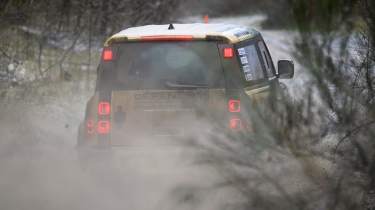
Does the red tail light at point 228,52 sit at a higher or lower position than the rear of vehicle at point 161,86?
higher

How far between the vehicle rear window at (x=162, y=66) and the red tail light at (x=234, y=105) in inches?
8.5

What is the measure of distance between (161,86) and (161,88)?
0.03m

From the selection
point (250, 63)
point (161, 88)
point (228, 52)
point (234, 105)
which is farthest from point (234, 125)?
point (250, 63)

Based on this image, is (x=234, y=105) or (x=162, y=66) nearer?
(x=234, y=105)

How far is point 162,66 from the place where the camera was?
8180 mm

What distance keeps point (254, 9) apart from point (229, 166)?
1.05m

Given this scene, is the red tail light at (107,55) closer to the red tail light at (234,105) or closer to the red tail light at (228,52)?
the red tail light at (228,52)

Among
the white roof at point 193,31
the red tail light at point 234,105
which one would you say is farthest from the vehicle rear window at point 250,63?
the red tail light at point 234,105

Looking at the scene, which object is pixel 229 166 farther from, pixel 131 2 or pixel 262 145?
pixel 131 2

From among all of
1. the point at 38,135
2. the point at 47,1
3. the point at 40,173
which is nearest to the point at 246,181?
the point at 40,173

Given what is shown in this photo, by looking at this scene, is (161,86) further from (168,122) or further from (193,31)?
(193,31)

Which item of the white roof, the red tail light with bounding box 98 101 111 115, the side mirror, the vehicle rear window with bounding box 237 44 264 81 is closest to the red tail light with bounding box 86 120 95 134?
the red tail light with bounding box 98 101 111 115

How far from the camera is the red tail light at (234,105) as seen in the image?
7.70 meters

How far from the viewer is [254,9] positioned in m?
5.73
